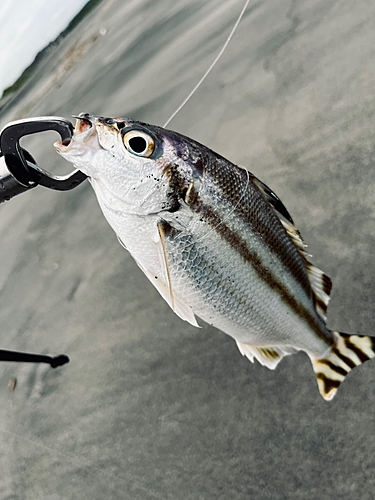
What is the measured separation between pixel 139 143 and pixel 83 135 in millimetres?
186

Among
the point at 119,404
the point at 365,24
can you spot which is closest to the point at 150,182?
the point at 119,404

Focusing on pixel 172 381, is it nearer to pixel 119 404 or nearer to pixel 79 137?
pixel 119 404

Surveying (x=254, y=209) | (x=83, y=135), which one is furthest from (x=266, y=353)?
(x=83, y=135)

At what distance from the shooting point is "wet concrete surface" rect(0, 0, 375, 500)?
1.86 meters

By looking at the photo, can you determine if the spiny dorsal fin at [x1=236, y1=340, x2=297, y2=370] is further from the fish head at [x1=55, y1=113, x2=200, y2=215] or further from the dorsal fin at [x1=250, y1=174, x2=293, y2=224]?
the fish head at [x1=55, y1=113, x2=200, y2=215]

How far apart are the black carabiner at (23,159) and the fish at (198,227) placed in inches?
3.3

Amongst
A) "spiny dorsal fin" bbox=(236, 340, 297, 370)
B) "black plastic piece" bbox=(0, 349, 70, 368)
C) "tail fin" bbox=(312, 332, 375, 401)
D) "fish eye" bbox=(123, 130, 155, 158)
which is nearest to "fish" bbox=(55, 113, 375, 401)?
"fish eye" bbox=(123, 130, 155, 158)

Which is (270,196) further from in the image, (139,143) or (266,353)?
(266,353)

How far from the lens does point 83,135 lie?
41.6 inches

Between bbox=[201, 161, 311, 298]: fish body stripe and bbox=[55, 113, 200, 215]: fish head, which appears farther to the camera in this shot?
bbox=[201, 161, 311, 298]: fish body stripe

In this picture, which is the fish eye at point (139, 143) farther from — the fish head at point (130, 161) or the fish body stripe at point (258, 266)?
the fish body stripe at point (258, 266)

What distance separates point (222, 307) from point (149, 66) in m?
3.24

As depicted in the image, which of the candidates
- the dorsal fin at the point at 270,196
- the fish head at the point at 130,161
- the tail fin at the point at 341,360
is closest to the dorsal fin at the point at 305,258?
the dorsal fin at the point at 270,196

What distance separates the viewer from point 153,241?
1.15 m
